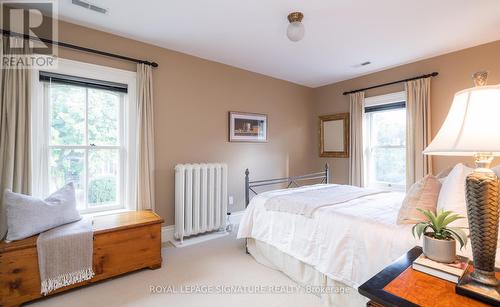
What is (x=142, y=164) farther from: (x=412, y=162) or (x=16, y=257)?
(x=412, y=162)

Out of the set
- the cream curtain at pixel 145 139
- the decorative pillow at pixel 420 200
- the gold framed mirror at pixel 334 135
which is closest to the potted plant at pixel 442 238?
the decorative pillow at pixel 420 200

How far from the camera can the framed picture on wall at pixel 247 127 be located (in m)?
3.76

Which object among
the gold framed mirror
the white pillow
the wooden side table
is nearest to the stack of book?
the wooden side table

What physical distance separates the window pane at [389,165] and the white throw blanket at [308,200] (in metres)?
1.38

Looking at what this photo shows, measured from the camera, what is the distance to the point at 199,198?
3.13 metres

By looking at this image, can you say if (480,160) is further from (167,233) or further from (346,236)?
(167,233)

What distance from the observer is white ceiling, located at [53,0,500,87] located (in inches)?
86.6

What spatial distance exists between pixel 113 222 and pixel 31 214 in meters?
0.62

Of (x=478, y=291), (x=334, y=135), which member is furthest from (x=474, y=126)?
(x=334, y=135)

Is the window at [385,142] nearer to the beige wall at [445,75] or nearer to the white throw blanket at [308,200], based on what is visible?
the beige wall at [445,75]

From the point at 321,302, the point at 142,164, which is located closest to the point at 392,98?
the point at 321,302

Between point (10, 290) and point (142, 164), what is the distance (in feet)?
4.89

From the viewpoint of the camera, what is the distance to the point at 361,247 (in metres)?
1.68

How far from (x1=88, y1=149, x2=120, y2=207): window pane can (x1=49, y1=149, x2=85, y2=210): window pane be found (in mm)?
79
